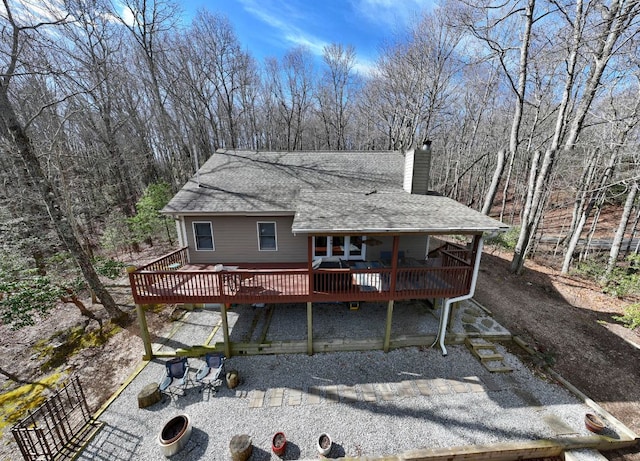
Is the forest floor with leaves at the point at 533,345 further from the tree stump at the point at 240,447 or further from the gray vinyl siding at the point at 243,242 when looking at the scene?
the tree stump at the point at 240,447

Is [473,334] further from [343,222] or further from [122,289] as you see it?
[122,289]

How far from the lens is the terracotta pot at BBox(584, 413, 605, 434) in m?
5.49

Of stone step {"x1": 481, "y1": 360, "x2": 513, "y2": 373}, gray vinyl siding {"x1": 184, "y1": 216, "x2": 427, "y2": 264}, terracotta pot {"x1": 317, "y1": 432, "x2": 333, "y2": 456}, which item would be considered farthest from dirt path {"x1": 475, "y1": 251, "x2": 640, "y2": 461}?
terracotta pot {"x1": 317, "y1": 432, "x2": 333, "y2": 456}

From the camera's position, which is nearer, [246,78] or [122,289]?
[122,289]

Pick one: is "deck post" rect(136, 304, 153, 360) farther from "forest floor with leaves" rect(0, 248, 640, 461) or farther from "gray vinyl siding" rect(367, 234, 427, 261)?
"gray vinyl siding" rect(367, 234, 427, 261)

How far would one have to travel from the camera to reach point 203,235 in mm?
10195

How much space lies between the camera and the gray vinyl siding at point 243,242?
994 cm

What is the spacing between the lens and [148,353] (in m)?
7.79

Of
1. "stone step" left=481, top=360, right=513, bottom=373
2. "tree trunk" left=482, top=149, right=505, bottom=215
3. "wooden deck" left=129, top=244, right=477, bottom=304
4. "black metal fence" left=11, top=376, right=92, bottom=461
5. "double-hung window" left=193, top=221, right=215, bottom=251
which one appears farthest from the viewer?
"tree trunk" left=482, top=149, right=505, bottom=215

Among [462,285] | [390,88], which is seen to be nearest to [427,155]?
[462,285]

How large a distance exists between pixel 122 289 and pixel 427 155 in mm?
15602

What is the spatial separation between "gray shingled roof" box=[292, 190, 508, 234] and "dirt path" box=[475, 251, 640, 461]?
4.97m

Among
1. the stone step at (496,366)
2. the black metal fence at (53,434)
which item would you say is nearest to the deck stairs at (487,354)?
the stone step at (496,366)

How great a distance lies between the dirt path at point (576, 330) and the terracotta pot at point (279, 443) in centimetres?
718
